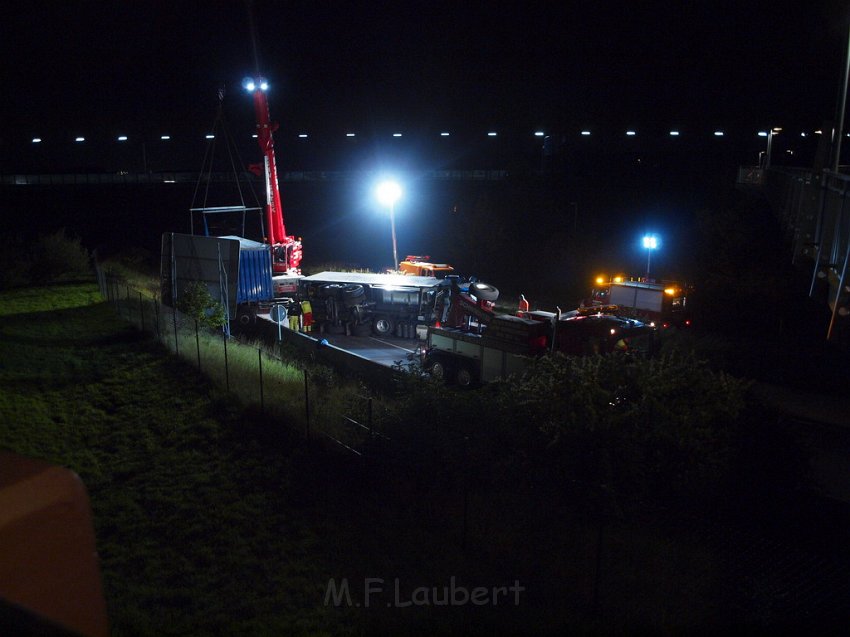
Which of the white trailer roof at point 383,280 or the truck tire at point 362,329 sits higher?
the white trailer roof at point 383,280

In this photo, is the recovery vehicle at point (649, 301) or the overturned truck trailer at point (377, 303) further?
the overturned truck trailer at point (377, 303)

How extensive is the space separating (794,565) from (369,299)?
68.7ft

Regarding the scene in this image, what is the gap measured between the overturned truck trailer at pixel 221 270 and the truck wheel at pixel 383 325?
4650mm

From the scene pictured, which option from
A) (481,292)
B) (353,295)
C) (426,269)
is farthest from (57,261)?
(481,292)

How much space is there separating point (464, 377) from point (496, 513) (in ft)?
31.8

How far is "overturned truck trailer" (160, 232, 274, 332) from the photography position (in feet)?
82.8

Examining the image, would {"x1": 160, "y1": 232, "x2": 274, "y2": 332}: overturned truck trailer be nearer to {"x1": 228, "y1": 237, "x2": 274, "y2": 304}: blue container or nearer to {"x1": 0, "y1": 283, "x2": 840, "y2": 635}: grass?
{"x1": 228, "y1": 237, "x2": 274, "y2": 304}: blue container

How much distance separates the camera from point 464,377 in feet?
62.9

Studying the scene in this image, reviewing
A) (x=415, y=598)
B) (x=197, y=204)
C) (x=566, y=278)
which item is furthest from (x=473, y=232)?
(x=415, y=598)

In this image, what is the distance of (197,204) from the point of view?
72000mm

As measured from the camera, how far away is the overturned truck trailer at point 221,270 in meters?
25.2

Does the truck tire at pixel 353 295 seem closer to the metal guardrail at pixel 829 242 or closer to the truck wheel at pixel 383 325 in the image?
the truck wheel at pixel 383 325

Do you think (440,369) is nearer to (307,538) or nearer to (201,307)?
(201,307)

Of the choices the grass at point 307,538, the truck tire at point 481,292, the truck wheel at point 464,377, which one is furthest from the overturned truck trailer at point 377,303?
the grass at point 307,538
